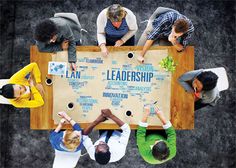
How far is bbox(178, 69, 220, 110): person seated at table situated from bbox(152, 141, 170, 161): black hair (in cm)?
55

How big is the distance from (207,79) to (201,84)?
0.07 metres

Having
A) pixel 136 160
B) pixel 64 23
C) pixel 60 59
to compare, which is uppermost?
pixel 64 23

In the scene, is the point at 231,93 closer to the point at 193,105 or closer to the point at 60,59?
the point at 193,105

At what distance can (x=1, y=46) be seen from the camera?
508 cm

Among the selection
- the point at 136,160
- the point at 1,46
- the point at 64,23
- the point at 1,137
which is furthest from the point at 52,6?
the point at 136,160

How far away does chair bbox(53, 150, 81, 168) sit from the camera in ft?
13.5

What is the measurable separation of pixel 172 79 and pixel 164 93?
0.48 ft

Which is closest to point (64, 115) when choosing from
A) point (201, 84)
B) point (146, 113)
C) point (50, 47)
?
point (50, 47)

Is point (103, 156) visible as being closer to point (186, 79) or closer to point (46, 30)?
point (186, 79)

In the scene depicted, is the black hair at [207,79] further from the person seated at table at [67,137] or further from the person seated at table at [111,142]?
the person seated at table at [67,137]

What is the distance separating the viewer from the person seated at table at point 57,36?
3.75 meters

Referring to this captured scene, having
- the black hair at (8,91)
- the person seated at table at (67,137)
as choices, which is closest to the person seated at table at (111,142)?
the person seated at table at (67,137)

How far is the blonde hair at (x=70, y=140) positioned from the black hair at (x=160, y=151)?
0.67 meters

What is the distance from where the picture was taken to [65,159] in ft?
13.6
